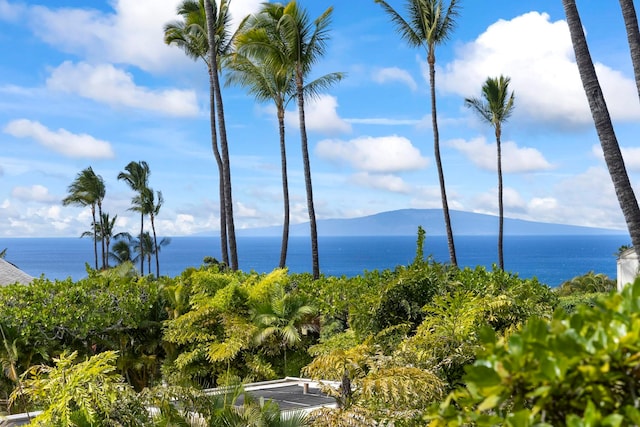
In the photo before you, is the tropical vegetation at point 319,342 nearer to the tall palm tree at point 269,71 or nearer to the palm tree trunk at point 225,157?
the palm tree trunk at point 225,157

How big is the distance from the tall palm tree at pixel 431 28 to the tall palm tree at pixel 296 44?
15.0ft

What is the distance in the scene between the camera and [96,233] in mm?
53844

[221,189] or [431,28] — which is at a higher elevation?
[431,28]

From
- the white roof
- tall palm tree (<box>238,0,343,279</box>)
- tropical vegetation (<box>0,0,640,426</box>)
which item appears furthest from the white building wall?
the white roof

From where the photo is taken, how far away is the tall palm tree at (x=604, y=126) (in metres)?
7.16

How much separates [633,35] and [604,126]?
208 centimetres

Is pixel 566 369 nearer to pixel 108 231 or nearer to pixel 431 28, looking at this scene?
pixel 431 28

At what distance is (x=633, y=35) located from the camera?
8664 millimetres

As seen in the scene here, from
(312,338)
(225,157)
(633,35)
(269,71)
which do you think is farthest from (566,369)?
(269,71)

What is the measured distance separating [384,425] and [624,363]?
12.8 ft

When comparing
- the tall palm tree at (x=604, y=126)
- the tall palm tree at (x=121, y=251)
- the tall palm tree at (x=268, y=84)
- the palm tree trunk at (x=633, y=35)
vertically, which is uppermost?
the tall palm tree at (x=268, y=84)

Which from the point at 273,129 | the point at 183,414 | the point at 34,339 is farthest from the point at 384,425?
the point at 273,129

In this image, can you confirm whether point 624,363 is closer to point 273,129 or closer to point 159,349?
point 159,349

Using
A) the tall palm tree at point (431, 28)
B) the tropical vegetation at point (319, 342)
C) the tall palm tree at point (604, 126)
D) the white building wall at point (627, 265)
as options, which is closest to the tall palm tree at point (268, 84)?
the tall palm tree at point (431, 28)
